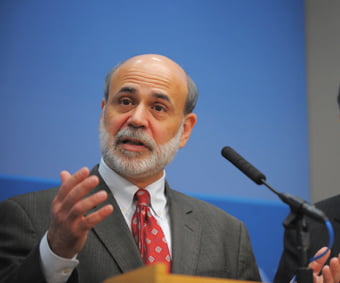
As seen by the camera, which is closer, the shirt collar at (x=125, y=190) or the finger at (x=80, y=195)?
the finger at (x=80, y=195)

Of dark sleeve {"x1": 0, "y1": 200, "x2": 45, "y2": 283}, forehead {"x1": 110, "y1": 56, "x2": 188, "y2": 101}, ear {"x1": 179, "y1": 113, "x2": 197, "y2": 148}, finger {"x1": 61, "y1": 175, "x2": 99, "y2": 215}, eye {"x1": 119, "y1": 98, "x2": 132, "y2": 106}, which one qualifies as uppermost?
forehead {"x1": 110, "y1": 56, "x2": 188, "y2": 101}

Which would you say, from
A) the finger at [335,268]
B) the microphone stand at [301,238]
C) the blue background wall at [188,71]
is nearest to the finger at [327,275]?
the finger at [335,268]

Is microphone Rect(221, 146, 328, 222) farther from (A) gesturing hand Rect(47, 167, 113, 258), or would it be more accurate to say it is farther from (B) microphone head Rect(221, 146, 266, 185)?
(A) gesturing hand Rect(47, 167, 113, 258)

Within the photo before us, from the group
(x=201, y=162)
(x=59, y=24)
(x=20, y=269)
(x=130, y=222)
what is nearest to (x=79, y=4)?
(x=59, y=24)

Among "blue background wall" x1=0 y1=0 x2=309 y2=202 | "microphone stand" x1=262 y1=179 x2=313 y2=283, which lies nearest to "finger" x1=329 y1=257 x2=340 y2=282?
"microphone stand" x1=262 y1=179 x2=313 y2=283

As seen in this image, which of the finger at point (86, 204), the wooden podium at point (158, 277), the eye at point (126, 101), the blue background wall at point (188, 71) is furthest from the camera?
the blue background wall at point (188, 71)

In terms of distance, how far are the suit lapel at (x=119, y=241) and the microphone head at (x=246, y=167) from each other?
0.53m

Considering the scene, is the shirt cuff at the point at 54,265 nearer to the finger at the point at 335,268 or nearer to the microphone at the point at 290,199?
the microphone at the point at 290,199

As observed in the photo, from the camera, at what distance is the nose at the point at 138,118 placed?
7.00 feet

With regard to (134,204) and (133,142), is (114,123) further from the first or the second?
(134,204)

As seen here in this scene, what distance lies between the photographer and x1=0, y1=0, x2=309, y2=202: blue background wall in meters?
2.64

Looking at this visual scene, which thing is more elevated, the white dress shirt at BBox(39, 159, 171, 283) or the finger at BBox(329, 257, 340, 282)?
the white dress shirt at BBox(39, 159, 171, 283)

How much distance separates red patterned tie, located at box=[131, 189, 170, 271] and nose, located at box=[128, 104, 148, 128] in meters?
0.28

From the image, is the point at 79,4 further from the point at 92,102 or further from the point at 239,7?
the point at 239,7
